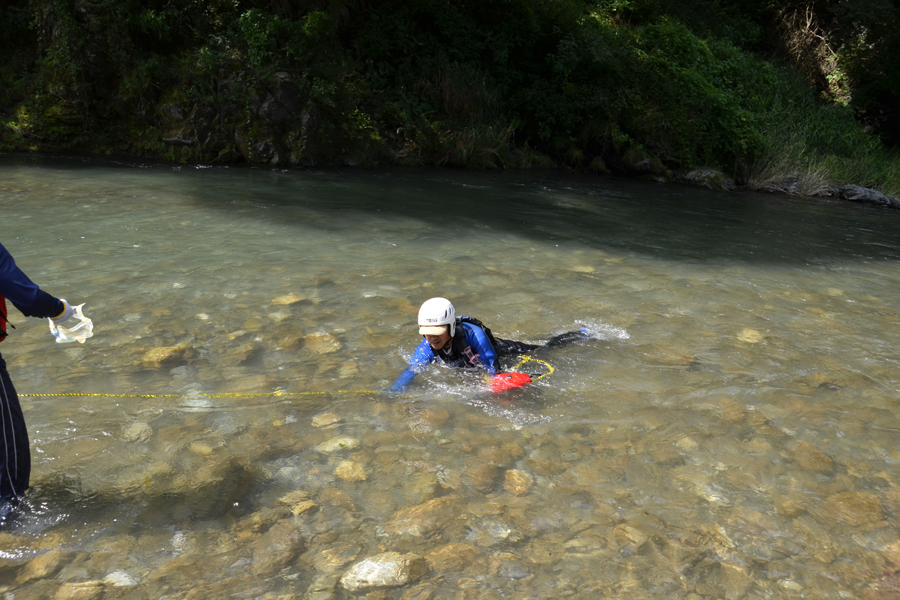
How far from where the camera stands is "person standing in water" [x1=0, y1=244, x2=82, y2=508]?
9.77 feet

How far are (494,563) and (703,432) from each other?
211 cm

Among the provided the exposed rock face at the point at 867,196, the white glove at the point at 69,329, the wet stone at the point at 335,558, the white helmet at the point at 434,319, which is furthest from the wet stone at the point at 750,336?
the exposed rock face at the point at 867,196

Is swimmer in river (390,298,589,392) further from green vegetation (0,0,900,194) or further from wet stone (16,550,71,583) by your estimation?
green vegetation (0,0,900,194)

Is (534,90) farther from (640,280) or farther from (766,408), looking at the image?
(766,408)

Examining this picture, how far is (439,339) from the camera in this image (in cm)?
505

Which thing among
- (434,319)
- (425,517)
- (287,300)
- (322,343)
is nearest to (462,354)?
(434,319)

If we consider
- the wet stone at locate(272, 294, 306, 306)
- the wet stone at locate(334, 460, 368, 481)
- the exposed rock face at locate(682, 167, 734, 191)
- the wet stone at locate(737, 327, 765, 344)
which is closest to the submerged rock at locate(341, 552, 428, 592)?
the wet stone at locate(334, 460, 368, 481)

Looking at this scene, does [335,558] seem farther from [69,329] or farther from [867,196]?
[867,196]

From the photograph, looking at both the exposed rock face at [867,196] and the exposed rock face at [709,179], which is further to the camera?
the exposed rock face at [709,179]

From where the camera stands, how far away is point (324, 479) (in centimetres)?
397

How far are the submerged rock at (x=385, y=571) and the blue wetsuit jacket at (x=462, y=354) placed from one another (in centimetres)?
198

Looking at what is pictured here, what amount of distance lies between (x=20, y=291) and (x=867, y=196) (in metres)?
20.4

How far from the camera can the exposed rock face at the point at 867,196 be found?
18234 millimetres

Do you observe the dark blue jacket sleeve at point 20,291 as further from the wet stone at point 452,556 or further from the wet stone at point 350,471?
the wet stone at point 452,556
